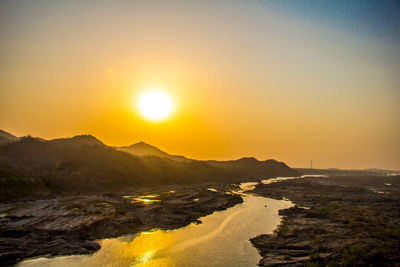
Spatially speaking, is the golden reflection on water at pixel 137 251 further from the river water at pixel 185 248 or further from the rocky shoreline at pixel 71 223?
the rocky shoreline at pixel 71 223

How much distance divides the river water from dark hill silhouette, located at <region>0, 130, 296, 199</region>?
38439 millimetres

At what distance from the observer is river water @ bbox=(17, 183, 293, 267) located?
88.7ft

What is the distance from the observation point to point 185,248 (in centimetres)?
3225

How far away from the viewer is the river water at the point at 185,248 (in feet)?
88.7

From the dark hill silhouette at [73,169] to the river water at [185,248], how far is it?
3844 cm


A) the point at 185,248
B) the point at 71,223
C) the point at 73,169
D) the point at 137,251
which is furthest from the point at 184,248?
the point at 73,169

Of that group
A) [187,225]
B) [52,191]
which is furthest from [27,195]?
[187,225]

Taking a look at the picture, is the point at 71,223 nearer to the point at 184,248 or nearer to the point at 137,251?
the point at 137,251

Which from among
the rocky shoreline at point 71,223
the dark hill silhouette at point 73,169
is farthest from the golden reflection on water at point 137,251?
the dark hill silhouette at point 73,169

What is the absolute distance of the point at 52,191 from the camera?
65.6m

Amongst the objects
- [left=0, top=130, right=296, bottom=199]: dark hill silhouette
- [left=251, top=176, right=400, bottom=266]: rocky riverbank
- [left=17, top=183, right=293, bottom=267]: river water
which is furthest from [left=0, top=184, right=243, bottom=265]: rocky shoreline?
[left=251, top=176, right=400, bottom=266]: rocky riverbank

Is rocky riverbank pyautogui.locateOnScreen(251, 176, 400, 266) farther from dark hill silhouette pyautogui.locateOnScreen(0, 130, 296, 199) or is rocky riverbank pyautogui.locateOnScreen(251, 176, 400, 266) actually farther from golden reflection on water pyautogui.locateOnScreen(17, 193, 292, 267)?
dark hill silhouette pyautogui.locateOnScreen(0, 130, 296, 199)

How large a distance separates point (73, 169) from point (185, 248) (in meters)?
64.4

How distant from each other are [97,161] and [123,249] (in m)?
75.0
